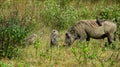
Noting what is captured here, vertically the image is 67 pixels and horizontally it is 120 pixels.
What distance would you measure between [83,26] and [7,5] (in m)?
4.98

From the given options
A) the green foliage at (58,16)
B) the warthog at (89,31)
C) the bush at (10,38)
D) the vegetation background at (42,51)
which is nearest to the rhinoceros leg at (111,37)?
the warthog at (89,31)

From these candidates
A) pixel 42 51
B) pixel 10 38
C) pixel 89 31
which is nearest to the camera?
pixel 10 38

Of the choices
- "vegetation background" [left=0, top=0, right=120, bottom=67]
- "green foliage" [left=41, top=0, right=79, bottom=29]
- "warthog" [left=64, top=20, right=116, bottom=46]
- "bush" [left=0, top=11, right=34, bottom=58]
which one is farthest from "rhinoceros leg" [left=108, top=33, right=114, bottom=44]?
"bush" [left=0, top=11, right=34, bottom=58]

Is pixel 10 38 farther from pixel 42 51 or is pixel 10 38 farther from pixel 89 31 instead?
pixel 89 31

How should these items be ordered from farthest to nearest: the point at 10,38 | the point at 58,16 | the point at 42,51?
the point at 58,16 → the point at 42,51 → the point at 10,38

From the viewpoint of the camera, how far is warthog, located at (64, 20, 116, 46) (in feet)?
38.3

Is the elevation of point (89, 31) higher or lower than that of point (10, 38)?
lower

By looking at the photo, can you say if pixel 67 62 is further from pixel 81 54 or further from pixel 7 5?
pixel 7 5

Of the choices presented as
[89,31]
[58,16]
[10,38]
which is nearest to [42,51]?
[10,38]

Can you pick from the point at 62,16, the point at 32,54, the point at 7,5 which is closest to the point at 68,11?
the point at 62,16

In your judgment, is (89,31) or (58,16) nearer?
(89,31)

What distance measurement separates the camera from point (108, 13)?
15234 millimetres

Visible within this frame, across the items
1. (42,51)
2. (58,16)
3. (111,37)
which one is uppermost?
(42,51)

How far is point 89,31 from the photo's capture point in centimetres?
1174
